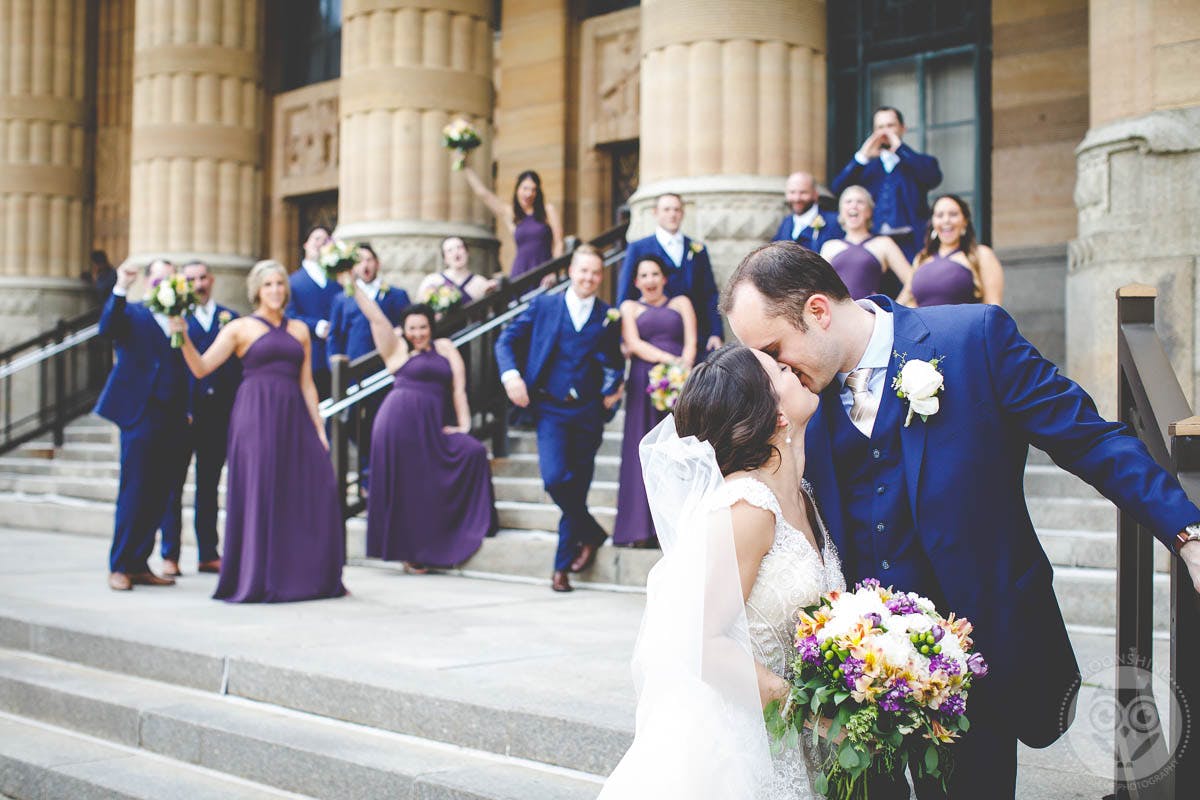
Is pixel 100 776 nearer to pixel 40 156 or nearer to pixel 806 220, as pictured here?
pixel 806 220

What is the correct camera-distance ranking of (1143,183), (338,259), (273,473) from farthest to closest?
(338,259)
(273,473)
(1143,183)

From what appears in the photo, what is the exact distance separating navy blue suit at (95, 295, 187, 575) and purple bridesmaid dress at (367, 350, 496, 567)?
1.54 metres

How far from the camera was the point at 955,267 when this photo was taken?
26.5 feet

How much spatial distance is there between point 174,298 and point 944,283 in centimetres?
509

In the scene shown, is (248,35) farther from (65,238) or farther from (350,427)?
(350,427)

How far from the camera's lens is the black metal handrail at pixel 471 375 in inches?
411

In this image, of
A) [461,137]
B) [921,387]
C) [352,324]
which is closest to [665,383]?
[352,324]

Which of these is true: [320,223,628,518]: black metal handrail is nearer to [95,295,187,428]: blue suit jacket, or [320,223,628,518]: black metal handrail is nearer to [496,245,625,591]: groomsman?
[95,295,187,428]: blue suit jacket

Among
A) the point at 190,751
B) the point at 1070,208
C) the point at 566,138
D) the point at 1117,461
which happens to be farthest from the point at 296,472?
the point at 566,138

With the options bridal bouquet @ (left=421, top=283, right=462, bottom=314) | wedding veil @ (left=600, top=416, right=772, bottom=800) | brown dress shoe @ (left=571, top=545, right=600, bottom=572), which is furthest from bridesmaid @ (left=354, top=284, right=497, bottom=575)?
wedding veil @ (left=600, top=416, right=772, bottom=800)

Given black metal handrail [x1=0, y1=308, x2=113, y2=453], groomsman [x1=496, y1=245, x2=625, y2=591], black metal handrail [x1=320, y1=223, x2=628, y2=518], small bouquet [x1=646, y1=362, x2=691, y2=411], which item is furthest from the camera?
black metal handrail [x1=0, y1=308, x2=113, y2=453]

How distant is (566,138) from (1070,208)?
272 inches

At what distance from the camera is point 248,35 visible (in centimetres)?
1717

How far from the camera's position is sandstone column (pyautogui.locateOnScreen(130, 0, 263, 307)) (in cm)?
1675
